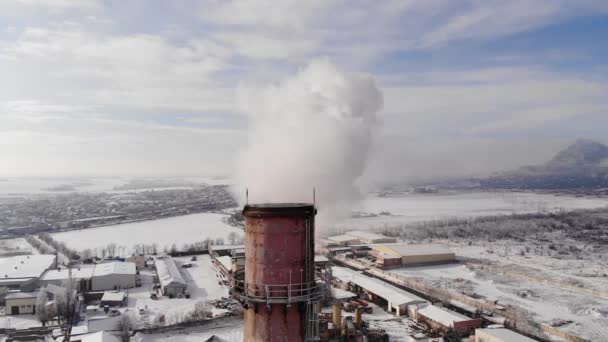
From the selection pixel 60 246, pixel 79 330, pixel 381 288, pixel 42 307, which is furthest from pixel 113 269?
pixel 60 246

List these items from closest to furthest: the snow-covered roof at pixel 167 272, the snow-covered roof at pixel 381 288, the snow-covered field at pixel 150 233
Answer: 1. the snow-covered roof at pixel 381 288
2. the snow-covered roof at pixel 167 272
3. the snow-covered field at pixel 150 233

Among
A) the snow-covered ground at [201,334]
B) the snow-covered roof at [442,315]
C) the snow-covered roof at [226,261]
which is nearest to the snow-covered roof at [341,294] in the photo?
the snow-covered roof at [442,315]

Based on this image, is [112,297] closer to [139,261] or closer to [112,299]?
[112,299]

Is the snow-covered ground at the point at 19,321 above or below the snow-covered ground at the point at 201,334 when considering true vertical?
below

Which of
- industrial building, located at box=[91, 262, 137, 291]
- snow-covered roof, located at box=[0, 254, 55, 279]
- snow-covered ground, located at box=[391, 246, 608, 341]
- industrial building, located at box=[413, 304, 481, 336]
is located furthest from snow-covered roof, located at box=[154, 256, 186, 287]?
snow-covered ground, located at box=[391, 246, 608, 341]

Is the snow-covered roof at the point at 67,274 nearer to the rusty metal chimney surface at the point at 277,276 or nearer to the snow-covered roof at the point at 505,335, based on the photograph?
the snow-covered roof at the point at 505,335

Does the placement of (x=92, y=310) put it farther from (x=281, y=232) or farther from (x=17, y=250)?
(x=17, y=250)

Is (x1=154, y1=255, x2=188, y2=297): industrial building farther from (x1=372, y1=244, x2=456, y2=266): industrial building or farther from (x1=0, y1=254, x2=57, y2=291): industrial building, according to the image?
(x1=372, y1=244, x2=456, y2=266): industrial building

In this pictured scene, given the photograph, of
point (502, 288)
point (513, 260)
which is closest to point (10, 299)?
point (502, 288)
